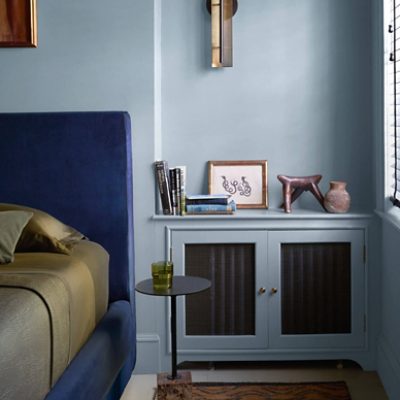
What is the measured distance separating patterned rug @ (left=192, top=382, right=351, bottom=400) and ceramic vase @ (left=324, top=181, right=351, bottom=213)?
818 mm

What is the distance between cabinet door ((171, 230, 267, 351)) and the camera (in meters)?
3.78

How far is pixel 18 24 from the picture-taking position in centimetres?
374

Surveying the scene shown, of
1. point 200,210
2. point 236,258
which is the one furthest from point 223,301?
point 200,210

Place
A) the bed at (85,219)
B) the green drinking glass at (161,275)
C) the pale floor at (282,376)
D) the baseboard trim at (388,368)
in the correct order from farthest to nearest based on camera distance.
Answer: the pale floor at (282,376) → the baseboard trim at (388,368) → the green drinking glass at (161,275) → the bed at (85,219)

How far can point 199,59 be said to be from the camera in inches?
159

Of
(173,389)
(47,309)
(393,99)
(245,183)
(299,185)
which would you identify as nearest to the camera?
(47,309)

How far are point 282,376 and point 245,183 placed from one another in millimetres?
972

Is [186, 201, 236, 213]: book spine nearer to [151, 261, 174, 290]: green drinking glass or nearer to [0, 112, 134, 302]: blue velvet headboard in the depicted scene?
[0, 112, 134, 302]: blue velvet headboard

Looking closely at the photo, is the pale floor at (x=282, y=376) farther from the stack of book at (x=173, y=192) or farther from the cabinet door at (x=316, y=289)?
the stack of book at (x=173, y=192)

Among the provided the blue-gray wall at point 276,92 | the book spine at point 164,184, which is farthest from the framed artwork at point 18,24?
the book spine at point 164,184

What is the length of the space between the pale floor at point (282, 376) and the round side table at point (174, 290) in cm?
48

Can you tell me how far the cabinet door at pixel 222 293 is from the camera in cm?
378

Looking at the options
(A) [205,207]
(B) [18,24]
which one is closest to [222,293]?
(A) [205,207]

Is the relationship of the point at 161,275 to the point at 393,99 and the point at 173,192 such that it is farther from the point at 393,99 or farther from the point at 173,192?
the point at 393,99
